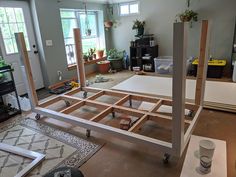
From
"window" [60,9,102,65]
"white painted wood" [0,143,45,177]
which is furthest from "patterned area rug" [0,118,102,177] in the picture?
"window" [60,9,102,65]

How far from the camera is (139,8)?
518cm

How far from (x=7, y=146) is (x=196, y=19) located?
4.64 meters

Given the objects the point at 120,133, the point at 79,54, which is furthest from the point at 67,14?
the point at 120,133

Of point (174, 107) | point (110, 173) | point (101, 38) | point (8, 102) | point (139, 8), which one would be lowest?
point (110, 173)

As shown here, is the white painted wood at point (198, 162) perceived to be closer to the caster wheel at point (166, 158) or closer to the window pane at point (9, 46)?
the caster wheel at point (166, 158)

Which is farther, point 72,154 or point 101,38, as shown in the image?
point 101,38

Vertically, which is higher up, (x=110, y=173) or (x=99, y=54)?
(x=99, y=54)

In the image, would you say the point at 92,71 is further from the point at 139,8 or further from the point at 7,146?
the point at 7,146

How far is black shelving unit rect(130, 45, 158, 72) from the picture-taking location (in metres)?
5.02

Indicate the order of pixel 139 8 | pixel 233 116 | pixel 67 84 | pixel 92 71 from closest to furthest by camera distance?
pixel 233 116 → pixel 67 84 → pixel 139 8 → pixel 92 71

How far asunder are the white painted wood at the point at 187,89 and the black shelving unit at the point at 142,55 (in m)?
1.05

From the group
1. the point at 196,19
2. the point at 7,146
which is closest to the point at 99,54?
the point at 196,19

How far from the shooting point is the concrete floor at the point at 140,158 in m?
1.67

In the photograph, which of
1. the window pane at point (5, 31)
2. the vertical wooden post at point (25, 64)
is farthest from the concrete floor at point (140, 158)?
the window pane at point (5, 31)
